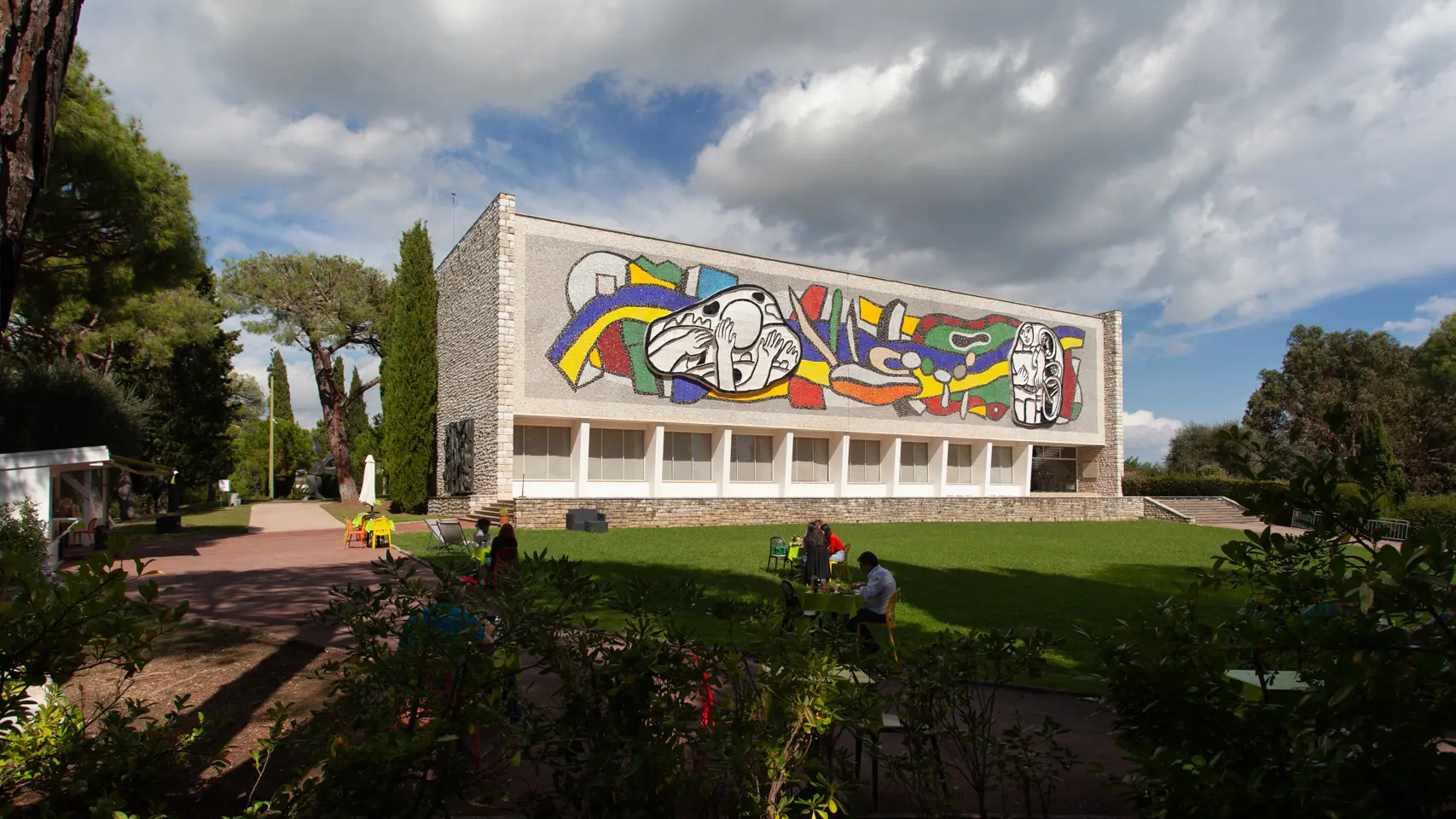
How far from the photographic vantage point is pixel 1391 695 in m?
1.85

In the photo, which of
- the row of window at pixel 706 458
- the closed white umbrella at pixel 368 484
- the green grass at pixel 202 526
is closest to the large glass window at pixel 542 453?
the row of window at pixel 706 458


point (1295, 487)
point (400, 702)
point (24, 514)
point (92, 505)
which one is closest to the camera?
point (1295, 487)

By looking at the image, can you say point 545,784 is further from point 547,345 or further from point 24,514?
point 547,345

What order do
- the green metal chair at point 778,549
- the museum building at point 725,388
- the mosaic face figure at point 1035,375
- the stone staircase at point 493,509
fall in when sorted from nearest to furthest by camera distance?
1. the green metal chair at point 778,549
2. the stone staircase at point 493,509
3. the museum building at point 725,388
4. the mosaic face figure at point 1035,375

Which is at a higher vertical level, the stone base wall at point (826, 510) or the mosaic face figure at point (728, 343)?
the mosaic face figure at point (728, 343)

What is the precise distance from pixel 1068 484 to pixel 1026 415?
627 centimetres

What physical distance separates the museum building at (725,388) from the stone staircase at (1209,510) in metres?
2.15

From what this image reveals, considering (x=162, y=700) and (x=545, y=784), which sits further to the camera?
(x=162, y=700)

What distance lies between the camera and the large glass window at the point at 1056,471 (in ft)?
131

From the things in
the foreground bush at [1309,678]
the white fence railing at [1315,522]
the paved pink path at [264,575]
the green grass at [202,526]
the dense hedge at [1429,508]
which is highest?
the white fence railing at [1315,522]

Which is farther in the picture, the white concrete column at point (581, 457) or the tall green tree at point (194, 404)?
the tall green tree at point (194, 404)

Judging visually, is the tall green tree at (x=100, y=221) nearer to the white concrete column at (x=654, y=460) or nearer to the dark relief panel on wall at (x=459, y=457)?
the dark relief panel on wall at (x=459, y=457)

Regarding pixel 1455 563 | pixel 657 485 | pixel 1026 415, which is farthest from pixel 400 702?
pixel 1026 415

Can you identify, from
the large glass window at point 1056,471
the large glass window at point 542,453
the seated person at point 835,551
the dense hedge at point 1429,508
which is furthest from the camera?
the large glass window at point 1056,471
